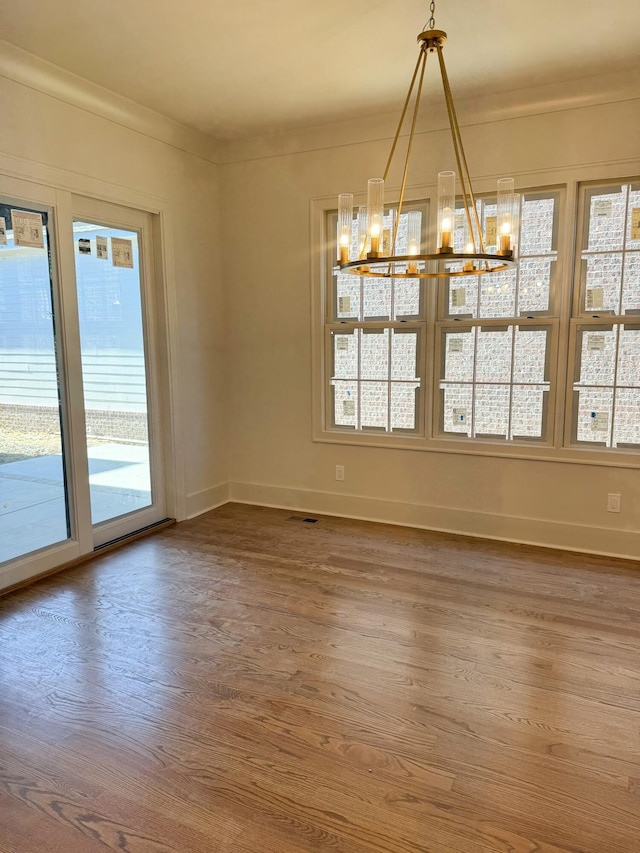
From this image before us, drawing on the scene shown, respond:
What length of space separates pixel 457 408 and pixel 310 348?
1205 millimetres

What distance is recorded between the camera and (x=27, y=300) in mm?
3199

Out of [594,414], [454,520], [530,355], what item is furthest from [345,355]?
[594,414]

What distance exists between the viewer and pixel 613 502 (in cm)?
361

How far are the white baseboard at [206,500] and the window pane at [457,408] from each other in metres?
1.95

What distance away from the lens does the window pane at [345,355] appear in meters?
4.32

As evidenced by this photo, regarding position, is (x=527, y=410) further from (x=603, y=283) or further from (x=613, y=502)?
(x=603, y=283)

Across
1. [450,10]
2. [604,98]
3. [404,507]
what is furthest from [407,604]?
[604,98]

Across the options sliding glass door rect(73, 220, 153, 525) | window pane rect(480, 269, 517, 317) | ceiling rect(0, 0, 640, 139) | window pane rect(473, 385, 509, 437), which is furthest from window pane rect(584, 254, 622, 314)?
sliding glass door rect(73, 220, 153, 525)

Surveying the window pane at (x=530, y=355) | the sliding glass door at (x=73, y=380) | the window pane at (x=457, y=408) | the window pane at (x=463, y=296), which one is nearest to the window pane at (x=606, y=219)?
the window pane at (x=530, y=355)

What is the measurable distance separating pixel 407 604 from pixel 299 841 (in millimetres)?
1503

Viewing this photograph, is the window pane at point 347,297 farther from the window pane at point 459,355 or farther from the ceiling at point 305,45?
the ceiling at point 305,45

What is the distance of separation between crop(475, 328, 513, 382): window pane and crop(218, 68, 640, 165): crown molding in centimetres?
135

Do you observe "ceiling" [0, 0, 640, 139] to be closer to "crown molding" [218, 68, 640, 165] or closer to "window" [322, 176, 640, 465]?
"crown molding" [218, 68, 640, 165]

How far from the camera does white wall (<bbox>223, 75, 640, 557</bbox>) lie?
11.5ft
